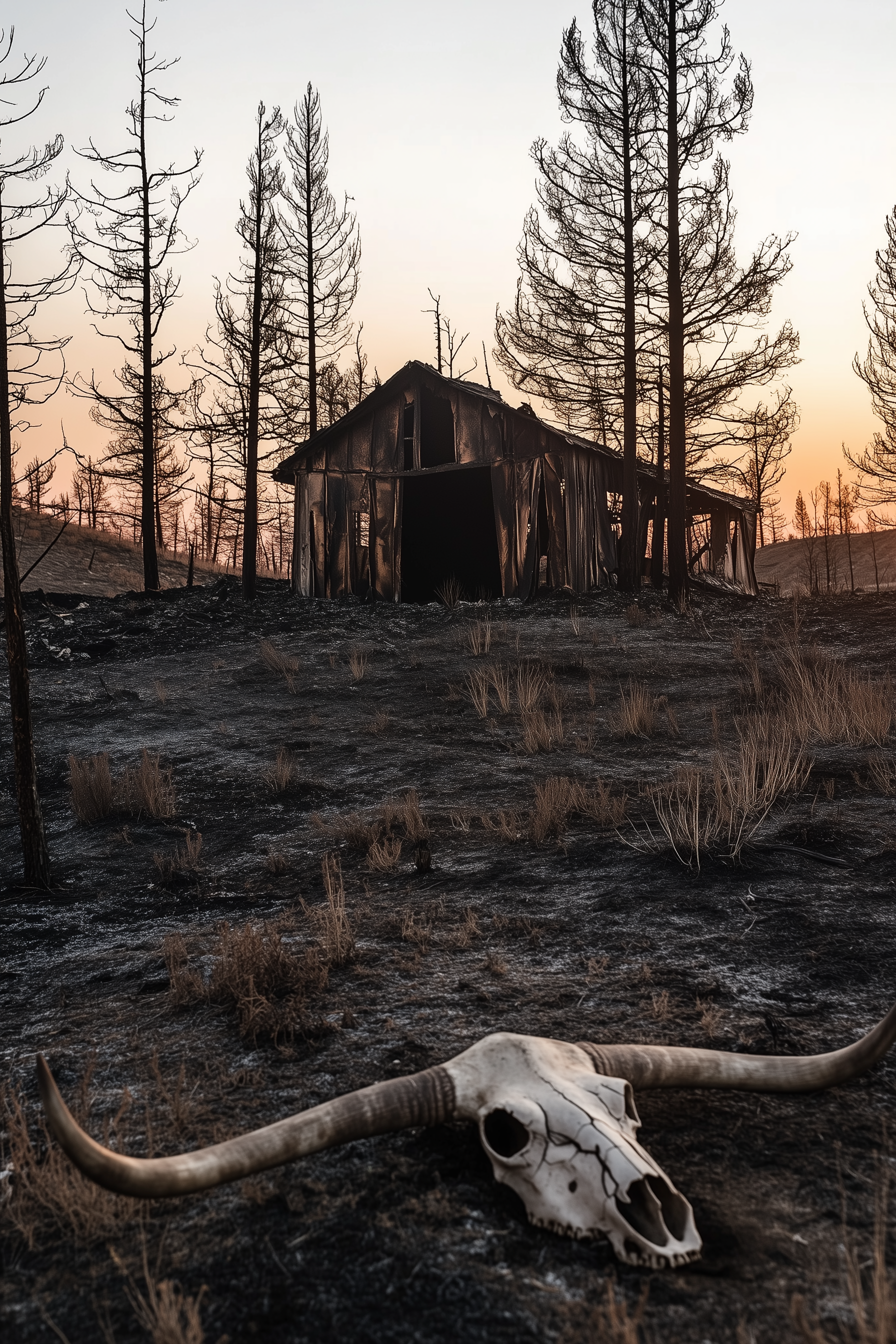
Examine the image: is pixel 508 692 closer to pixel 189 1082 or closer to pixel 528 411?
pixel 189 1082

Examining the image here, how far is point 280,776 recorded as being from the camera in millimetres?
7520

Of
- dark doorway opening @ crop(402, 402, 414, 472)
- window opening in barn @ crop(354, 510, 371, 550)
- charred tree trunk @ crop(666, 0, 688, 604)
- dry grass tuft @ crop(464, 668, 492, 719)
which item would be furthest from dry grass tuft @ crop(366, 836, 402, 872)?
window opening in barn @ crop(354, 510, 371, 550)

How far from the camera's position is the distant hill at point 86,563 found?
29.0 metres

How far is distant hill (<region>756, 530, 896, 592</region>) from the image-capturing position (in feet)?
183

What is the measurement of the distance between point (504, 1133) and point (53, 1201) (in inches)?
49.5

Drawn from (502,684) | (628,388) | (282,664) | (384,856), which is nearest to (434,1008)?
(384,856)

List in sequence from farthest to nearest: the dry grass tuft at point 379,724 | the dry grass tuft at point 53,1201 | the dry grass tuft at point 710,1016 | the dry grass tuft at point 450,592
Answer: the dry grass tuft at point 450,592 → the dry grass tuft at point 379,724 → the dry grass tuft at point 710,1016 → the dry grass tuft at point 53,1201

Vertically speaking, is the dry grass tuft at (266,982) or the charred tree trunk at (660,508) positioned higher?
the charred tree trunk at (660,508)

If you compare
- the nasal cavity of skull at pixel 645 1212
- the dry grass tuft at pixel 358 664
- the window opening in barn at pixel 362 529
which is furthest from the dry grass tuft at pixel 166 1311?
the window opening in barn at pixel 362 529

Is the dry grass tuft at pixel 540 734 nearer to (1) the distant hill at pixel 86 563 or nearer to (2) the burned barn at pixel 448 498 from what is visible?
(2) the burned barn at pixel 448 498

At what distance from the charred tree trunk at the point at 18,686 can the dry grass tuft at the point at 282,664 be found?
19.2 feet

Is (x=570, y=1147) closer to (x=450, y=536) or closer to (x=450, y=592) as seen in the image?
(x=450, y=592)

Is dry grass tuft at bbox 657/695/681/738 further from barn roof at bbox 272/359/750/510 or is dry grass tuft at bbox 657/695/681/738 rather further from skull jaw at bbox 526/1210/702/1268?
barn roof at bbox 272/359/750/510

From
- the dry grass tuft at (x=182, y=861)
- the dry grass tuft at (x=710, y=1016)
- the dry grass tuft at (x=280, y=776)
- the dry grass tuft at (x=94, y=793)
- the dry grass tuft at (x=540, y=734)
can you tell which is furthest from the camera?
the dry grass tuft at (x=540, y=734)
